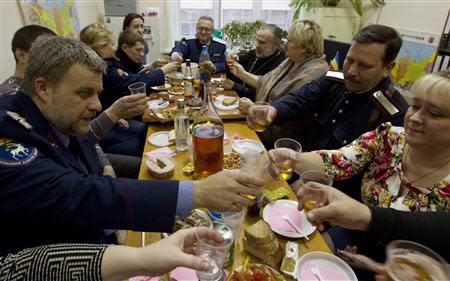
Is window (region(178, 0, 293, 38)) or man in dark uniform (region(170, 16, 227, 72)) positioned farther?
window (region(178, 0, 293, 38))

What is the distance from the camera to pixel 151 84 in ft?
8.64

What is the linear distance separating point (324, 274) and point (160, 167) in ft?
2.63

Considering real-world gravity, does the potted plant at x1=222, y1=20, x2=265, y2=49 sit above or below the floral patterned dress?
above

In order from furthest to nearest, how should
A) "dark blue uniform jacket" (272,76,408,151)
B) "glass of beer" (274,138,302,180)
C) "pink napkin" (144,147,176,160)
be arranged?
"dark blue uniform jacket" (272,76,408,151) < "pink napkin" (144,147,176,160) < "glass of beer" (274,138,302,180)

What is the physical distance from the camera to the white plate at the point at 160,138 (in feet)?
5.37

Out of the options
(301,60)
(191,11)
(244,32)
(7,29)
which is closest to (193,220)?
(301,60)

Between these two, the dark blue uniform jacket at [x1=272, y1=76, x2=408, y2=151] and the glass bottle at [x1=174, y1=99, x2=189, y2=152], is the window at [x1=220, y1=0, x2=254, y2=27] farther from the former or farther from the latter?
the glass bottle at [x1=174, y1=99, x2=189, y2=152]

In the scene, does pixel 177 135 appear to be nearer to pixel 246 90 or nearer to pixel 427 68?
pixel 246 90

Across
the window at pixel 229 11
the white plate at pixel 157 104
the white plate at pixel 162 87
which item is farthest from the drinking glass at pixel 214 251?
the window at pixel 229 11

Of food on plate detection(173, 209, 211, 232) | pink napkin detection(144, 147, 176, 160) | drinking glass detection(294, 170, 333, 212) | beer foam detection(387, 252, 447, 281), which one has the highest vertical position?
beer foam detection(387, 252, 447, 281)

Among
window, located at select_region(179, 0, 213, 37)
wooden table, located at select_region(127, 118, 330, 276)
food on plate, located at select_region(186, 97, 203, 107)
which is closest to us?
wooden table, located at select_region(127, 118, 330, 276)

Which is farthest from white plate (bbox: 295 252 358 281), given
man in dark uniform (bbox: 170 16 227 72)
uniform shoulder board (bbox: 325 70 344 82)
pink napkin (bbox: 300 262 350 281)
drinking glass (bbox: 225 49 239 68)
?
man in dark uniform (bbox: 170 16 227 72)

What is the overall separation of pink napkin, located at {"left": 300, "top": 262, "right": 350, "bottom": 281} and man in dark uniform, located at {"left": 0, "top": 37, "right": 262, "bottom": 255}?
0.27 meters

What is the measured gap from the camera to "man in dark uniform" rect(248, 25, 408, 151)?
154 centimetres
